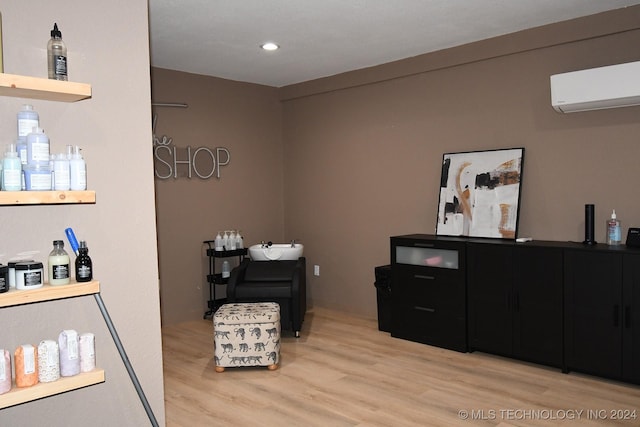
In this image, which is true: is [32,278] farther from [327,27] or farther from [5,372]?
[327,27]

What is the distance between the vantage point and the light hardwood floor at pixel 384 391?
3049 millimetres

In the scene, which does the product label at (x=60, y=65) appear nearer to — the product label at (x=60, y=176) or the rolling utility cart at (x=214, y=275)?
the product label at (x=60, y=176)

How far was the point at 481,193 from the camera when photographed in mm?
4465

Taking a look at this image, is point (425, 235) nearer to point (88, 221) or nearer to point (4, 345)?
point (88, 221)

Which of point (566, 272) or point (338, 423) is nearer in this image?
point (338, 423)

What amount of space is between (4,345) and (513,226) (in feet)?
11.6

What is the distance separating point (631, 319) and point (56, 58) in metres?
3.50

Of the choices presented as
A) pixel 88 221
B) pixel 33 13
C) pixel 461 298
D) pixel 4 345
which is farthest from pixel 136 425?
pixel 461 298

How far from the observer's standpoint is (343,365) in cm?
399

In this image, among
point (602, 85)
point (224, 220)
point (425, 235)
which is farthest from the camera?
point (224, 220)

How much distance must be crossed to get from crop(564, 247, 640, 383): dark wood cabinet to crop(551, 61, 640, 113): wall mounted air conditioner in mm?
1020

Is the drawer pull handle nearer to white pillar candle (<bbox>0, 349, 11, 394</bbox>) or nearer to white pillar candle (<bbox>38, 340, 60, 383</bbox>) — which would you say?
white pillar candle (<bbox>38, 340, 60, 383</bbox>)

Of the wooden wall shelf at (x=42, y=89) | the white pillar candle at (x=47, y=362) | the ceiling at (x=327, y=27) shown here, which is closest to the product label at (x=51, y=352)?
the white pillar candle at (x=47, y=362)

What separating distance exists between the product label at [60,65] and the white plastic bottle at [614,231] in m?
3.51
